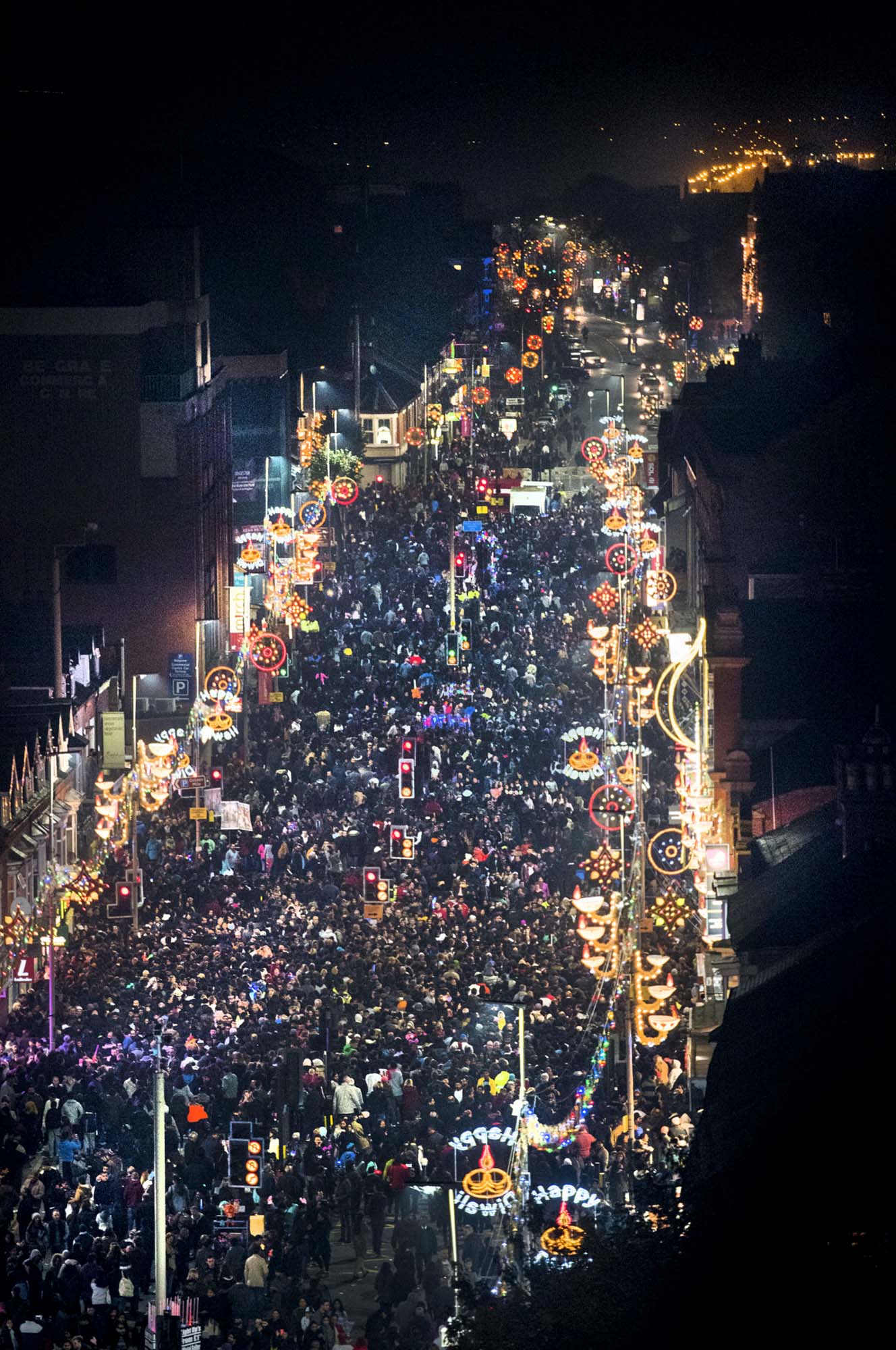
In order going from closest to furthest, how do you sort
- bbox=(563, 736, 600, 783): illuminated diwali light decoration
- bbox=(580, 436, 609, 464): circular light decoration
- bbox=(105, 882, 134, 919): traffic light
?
bbox=(105, 882, 134, 919): traffic light → bbox=(563, 736, 600, 783): illuminated diwali light decoration → bbox=(580, 436, 609, 464): circular light decoration

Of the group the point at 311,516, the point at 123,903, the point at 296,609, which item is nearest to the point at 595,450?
the point at 311,516

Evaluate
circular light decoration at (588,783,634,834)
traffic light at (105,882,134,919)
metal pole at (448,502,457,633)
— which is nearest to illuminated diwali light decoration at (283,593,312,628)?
metal pole at (448,502,457,633)

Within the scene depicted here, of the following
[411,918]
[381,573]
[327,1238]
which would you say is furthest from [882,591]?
[381,573]

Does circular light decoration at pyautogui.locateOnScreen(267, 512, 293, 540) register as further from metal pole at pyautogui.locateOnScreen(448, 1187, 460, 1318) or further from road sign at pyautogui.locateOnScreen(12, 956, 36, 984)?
metal pole at pyautogui.locateOnScreen(448, 1187, 460, 1318)

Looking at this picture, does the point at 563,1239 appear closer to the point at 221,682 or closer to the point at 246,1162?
the point at 246,1162

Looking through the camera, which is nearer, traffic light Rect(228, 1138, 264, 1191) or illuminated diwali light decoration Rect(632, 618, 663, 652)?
traffic light Rect(228, 1138, 264, 1191)

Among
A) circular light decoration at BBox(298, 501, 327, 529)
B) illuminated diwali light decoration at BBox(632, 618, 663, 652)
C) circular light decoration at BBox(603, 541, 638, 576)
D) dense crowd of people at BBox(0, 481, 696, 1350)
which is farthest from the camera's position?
circular light decoration at BBox(298, 501, 327, 529)

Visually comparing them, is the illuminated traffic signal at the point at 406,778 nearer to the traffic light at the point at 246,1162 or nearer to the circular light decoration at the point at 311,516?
the traffic light at the point at 246,1162
